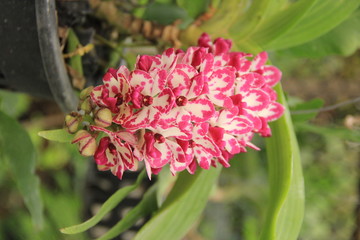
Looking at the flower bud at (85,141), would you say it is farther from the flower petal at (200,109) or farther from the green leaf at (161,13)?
the green leaf at (161,13)

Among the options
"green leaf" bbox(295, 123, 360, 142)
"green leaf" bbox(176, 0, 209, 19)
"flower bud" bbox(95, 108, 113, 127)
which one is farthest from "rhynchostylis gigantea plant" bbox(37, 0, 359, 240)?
"green leaf" bbox(295, 123, 360, 142)

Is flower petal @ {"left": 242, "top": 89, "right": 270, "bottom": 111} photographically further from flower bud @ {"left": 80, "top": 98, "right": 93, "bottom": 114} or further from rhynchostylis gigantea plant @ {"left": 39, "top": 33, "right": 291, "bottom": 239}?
flower bud @ {"left": 80, "top": 98, "right": 93, "bottom": 114}

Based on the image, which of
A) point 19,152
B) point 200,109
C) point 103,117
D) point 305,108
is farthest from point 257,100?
point 19,152

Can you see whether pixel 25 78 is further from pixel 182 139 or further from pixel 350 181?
pixel 350 181

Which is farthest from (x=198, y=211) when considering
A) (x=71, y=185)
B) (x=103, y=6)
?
(x=71, y=185)

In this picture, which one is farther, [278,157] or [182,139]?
[278,157]

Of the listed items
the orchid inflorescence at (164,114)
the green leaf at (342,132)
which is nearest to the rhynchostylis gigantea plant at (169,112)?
the orchid inflorescence at (164,114)
